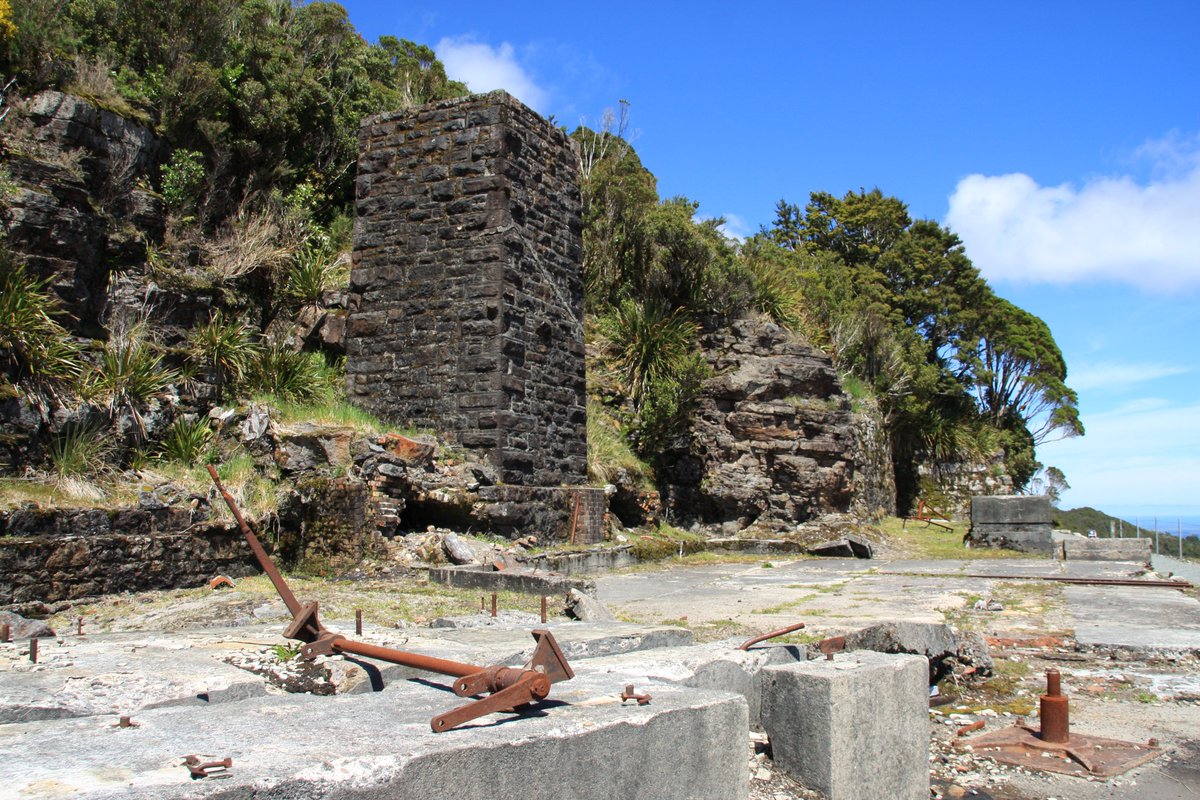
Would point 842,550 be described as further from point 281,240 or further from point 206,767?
point 206,767

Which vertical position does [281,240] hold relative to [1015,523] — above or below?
above

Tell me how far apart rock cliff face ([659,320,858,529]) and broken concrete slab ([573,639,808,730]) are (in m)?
10.1

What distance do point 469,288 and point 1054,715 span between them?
700 centimetres

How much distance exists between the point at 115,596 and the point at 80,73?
6.59m

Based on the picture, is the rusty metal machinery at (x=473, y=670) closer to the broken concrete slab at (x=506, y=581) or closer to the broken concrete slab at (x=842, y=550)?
the broken concrete slab at (x=506, y=581)

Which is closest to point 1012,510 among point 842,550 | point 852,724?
point 842,550

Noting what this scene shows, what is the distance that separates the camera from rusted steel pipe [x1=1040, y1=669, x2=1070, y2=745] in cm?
383

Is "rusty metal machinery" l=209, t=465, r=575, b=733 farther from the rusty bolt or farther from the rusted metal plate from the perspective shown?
the rusty bolt

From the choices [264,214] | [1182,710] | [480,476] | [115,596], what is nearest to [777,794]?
[1182,710]

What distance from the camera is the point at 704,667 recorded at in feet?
10.4

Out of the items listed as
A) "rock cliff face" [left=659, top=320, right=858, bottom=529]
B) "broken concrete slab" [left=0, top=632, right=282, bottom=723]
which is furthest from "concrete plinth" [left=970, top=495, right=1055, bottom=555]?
"broken concrete slab" [left=0, top=632, right=282, bottom=723]

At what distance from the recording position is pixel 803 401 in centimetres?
1427

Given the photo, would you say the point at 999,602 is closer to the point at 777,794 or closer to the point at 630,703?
the point at 777,794

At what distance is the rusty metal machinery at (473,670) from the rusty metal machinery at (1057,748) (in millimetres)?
2130
